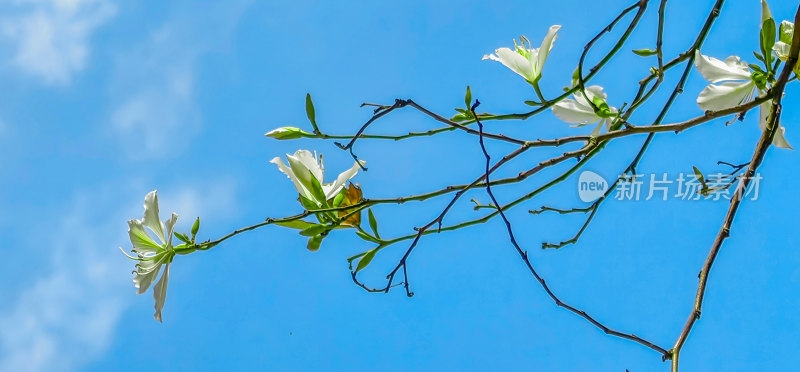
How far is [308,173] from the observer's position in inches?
18.5

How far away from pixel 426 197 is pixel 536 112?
0.33ft

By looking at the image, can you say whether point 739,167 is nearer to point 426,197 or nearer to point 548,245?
point 548,245

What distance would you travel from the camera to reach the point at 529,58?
0.52m

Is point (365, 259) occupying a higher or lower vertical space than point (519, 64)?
lower

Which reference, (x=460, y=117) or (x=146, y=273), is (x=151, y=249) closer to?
(x=146, y=273)

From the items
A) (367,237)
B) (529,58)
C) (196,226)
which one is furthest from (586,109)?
(196,226)

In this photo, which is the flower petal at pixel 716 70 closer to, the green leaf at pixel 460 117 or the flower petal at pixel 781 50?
the flower petal at pixel 781 50

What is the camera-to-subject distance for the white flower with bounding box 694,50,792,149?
0.47 meters

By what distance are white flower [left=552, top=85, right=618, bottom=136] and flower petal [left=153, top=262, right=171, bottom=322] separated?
306mm

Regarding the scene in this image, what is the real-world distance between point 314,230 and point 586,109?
225mm

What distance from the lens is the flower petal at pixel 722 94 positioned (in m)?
0.47

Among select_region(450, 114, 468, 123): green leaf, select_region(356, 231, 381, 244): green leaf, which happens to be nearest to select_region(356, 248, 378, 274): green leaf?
select_region(356, 231, 381, 244): green leaf

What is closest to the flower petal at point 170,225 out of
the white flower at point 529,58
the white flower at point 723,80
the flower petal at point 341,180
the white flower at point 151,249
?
the white flower at point 151,249

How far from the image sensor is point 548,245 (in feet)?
2.02
